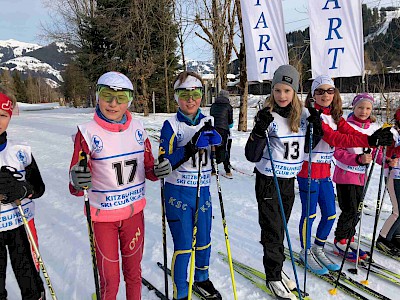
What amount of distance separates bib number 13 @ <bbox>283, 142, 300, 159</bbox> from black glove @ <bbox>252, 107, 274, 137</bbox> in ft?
1.13

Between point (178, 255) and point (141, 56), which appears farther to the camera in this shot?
point (141, 56)

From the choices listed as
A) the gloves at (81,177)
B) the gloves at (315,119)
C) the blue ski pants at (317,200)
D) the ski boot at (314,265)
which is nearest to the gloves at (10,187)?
the gloves at (81,177)

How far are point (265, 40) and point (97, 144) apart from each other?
4954 millimetres

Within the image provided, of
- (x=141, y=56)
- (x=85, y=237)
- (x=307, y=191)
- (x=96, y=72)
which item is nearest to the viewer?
(x=307, y=191)

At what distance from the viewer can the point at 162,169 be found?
94.1 inches

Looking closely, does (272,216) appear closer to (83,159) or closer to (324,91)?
(324,91)

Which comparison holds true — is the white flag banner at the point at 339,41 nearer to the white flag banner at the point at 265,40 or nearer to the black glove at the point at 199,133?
the white flag banner at the point at 265,40

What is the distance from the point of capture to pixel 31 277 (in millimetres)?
2439

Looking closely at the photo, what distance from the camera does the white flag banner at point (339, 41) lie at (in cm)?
486

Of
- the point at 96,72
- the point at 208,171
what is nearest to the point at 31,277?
the point at 208,171

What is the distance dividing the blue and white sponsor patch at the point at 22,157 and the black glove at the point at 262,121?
73.8 inches

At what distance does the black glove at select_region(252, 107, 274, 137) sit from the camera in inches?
105

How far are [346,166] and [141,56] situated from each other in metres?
19.0

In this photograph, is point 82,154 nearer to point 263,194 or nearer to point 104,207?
point 104,207
